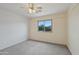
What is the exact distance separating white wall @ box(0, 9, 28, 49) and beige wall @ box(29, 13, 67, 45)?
14 cm

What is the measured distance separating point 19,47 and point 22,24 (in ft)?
1.29

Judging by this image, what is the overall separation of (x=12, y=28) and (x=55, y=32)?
75 centimetres

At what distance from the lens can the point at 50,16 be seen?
1.27 meters

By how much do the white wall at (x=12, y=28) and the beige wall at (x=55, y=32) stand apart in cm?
14

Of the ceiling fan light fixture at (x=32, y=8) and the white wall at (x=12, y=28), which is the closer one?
the ceiling fan light fixture at (x=32, y=8)

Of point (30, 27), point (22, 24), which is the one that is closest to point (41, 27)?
point (30, 27)

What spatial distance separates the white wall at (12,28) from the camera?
4.17 feet

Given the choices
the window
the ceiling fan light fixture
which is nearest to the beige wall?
the window

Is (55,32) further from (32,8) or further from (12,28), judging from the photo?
(12,28)

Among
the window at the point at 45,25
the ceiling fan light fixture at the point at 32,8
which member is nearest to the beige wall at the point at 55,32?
the window at the point at 45,25

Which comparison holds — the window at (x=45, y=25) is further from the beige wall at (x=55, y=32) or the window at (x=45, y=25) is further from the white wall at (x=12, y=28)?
the white wall at (x=12, y=28)

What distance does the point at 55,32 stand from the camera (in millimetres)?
1400

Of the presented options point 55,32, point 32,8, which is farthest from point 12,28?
point 55,32
